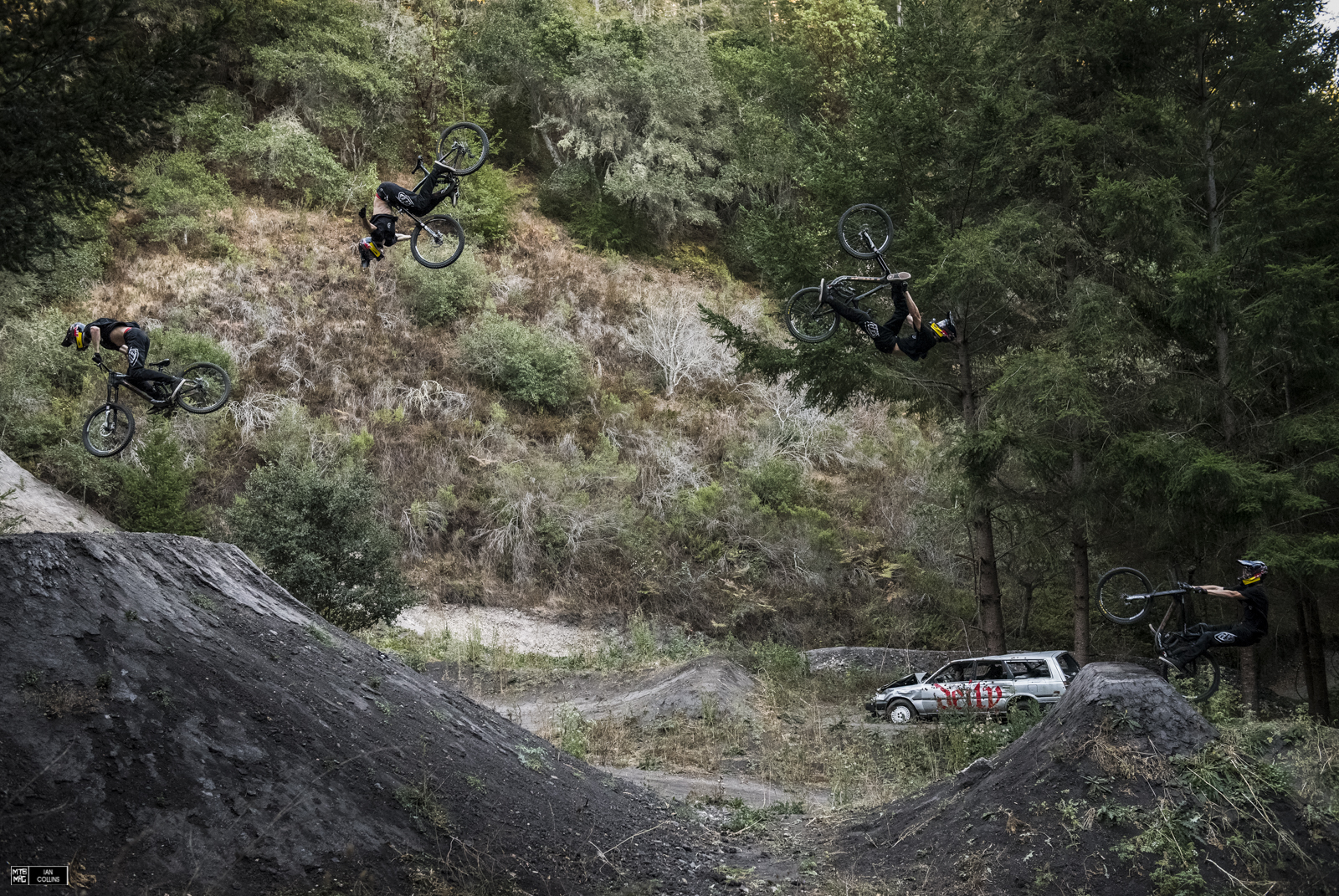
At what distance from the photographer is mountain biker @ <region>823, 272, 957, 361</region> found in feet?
30.7

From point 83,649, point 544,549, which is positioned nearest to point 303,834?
point 83,649

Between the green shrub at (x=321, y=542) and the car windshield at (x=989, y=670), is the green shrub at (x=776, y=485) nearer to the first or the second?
the car windshield at (x=989, y=670)

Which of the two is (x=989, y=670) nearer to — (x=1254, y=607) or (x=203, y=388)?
(x=1254, y=607)

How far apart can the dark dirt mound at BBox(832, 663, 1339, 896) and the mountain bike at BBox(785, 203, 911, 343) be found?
4408 mm

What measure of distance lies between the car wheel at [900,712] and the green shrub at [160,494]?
14318 millimetres

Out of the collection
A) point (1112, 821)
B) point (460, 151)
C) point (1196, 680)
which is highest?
point (460, 151)

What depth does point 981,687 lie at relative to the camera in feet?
46.1

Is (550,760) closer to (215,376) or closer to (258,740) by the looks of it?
(258,740)

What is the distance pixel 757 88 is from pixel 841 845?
3259 cm

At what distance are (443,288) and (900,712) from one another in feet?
65.7

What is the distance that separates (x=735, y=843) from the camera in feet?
26.9

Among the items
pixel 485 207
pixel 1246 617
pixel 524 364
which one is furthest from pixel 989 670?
pixel 485 207

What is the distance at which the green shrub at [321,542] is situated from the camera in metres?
14.6

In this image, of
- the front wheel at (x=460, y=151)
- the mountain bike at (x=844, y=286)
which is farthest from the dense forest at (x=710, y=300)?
the front wheel at (x=460, y=151)
